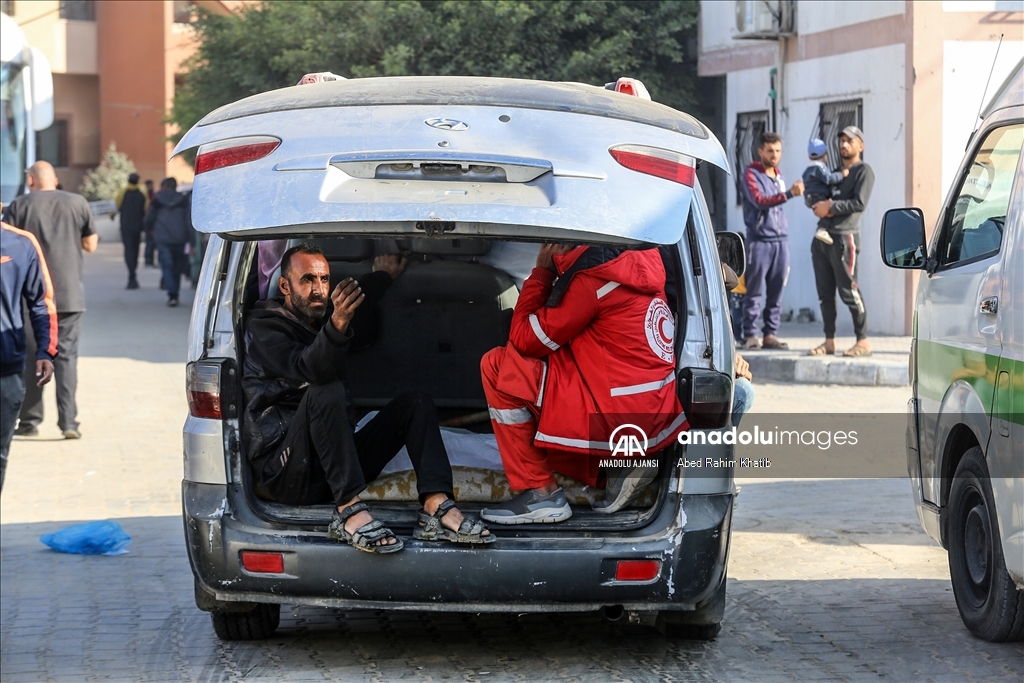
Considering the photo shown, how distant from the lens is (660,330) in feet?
16.4

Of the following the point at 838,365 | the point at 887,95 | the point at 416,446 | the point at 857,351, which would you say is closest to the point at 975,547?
the point at 416,446

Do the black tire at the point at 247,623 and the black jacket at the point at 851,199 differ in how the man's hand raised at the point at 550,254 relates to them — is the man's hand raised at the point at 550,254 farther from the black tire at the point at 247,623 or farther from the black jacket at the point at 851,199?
the black jacket at the point at 851,199

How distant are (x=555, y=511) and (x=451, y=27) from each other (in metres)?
16.6

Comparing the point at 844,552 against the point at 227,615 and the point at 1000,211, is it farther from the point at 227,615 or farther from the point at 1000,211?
the point at 227,615

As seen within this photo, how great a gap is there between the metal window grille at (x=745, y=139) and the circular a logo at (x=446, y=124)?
14.7 m

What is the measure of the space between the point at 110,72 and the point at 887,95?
1495 inches

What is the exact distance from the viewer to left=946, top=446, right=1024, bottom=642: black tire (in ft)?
16.4

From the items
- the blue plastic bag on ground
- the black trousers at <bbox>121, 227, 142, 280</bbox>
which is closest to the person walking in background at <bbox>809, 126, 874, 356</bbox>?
the blue plastic bag on ground

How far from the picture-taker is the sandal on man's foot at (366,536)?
4684 millimetres

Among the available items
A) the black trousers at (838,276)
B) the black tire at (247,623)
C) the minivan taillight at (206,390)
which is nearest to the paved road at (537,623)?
the black tire at (247,623)

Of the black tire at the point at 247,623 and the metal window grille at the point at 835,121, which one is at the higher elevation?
the metal window grille at the point at 835,121

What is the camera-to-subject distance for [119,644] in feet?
17.7

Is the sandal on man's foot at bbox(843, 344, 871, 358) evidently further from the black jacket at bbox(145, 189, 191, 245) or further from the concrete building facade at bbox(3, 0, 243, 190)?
the concrete building facade at bbox(3, 0, 243, 190)

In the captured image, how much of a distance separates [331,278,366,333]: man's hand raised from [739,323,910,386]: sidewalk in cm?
761
